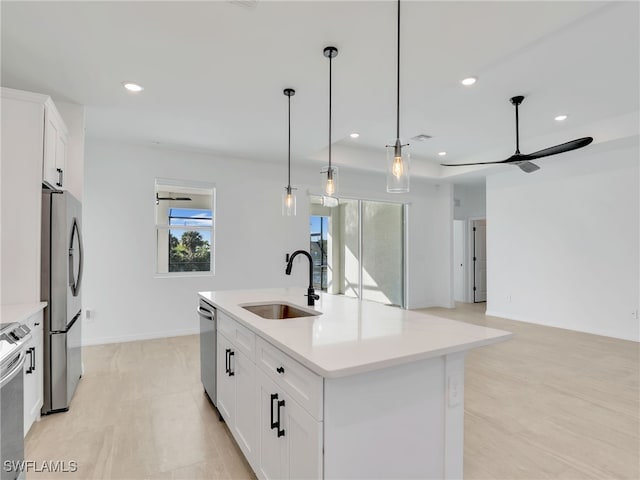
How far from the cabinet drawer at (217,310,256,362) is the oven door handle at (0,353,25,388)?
104 cm

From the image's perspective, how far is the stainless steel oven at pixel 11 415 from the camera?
145 cm

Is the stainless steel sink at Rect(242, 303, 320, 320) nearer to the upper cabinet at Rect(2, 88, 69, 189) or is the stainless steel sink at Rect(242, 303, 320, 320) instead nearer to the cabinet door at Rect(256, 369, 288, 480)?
the cabinet door at Rect(256, 369, 288, 480)

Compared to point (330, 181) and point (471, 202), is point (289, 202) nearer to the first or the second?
point (330, 181)

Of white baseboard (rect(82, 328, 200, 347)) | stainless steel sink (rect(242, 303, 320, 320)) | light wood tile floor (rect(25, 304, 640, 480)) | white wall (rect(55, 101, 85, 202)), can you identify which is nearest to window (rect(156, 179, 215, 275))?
white baseboard (rect(82, 328, 200, 347))

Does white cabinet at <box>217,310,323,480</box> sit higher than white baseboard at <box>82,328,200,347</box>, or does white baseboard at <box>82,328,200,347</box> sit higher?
white cabinet at <box>217,310,323,480</box>

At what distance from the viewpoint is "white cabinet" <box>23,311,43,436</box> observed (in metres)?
2.26

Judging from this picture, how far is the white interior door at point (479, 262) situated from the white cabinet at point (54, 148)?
8.17 metres

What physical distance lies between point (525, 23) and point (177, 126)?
3563 millimetres

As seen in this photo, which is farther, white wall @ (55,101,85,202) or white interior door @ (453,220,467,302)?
white interior door @ (453,220,467,302)

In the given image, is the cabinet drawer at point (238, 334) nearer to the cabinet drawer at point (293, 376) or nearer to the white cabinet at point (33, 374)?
the cabinet drawer at point (293, 376)

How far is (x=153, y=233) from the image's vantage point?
4.93m

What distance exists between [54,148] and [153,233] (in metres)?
2.19

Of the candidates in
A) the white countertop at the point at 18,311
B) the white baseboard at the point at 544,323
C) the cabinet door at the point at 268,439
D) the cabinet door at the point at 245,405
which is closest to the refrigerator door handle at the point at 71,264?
the white countertop at the point at 18,311

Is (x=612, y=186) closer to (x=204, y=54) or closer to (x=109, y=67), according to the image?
(x=204, y=54)
